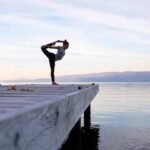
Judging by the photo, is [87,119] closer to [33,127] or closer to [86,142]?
[86,142]

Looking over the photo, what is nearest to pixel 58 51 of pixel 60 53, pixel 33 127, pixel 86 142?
pixel 60 53

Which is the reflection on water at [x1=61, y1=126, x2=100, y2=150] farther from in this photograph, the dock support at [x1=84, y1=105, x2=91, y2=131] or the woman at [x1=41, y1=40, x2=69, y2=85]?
the woman at [x1=41, y1=40, x2=69, y2=85]

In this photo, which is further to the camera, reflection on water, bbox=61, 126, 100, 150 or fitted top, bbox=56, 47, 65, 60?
fitted top, bbox=56, 47, 65, 60

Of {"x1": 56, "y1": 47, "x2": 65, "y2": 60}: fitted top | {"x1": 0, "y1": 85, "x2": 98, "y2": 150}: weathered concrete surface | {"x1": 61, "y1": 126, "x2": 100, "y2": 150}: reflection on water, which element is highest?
{"x1": 56, "y1": 47, "x2": 65, "y2": 60}: fitted top

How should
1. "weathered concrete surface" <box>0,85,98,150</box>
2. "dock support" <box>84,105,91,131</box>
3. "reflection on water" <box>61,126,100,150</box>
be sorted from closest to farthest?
"weathered concrete surface" <box>0,85,98,150</box> → "reflection on water" <box>61,126,100,150</box> → "dock support" <box>84,105,91,131</box>

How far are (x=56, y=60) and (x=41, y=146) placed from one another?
14437 millimetres

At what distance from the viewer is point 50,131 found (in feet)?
12.5

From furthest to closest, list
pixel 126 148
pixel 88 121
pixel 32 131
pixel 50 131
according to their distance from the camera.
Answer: pixel 88 121, pixel 126 148, pixel 50 131, pixel 32 131

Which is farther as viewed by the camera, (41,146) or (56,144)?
(56,144)

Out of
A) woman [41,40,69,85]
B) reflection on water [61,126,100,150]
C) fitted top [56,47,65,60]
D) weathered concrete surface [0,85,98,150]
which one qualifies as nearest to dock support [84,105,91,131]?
reflection on water [61,126,100,150]

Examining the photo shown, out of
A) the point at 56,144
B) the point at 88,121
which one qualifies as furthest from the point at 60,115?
the point at 88,121

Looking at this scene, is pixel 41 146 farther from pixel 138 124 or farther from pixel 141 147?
pixel 138 124

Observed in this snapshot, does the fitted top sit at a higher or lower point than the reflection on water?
higher

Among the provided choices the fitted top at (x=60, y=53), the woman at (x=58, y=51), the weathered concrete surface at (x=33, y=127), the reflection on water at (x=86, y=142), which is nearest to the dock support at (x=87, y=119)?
the reflection on water at (x=86, y=142)
